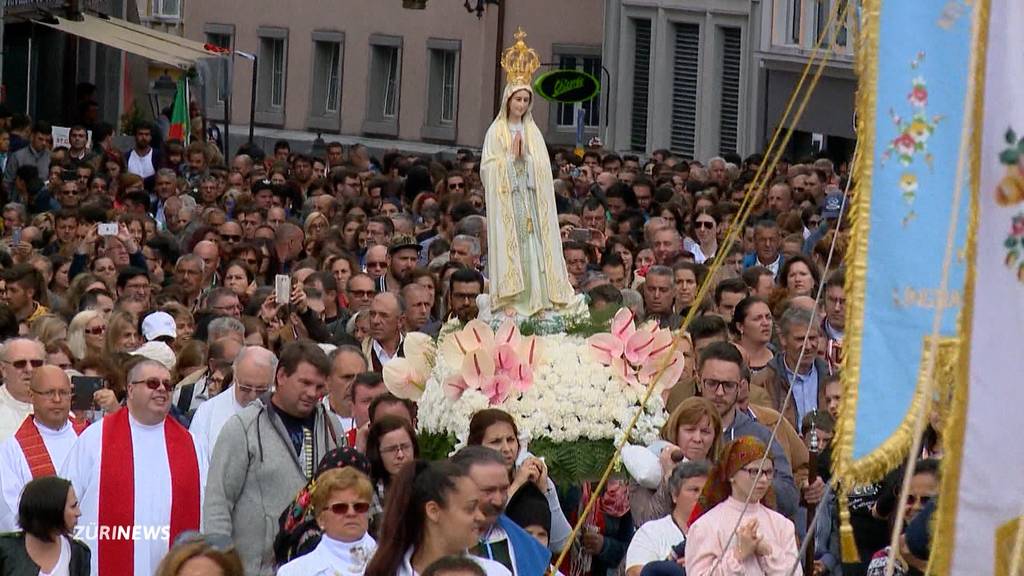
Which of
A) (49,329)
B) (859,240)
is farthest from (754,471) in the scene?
(49,329)

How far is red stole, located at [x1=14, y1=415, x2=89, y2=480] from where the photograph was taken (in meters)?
9.66

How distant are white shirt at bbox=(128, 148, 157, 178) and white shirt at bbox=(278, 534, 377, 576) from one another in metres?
18.1

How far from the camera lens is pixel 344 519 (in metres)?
7.68

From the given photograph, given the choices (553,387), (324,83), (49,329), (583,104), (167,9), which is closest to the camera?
(553,387)

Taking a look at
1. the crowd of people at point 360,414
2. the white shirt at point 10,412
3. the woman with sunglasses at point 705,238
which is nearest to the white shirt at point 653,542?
the crowd of people at point 360,414

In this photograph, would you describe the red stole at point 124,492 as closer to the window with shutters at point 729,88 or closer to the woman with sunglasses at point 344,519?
the woman with sunglasses at point 344,519

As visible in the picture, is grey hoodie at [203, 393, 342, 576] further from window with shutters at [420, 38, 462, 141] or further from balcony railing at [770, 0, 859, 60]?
window with shutters at [420, 38, 462, 141]

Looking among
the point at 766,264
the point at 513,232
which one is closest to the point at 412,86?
the point at 766,264

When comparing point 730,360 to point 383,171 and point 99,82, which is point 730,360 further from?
point 99,82

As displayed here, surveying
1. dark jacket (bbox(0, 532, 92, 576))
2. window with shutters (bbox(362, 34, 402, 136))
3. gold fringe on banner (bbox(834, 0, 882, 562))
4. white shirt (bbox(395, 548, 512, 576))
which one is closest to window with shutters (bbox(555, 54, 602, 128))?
window with shutters (bbox(362, 34, 402, 136))

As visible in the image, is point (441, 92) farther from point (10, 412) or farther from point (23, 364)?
point (10, 412)

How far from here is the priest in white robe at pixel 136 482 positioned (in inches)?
373

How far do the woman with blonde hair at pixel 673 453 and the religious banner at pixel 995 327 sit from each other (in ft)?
15.2

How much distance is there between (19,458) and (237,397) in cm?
89
